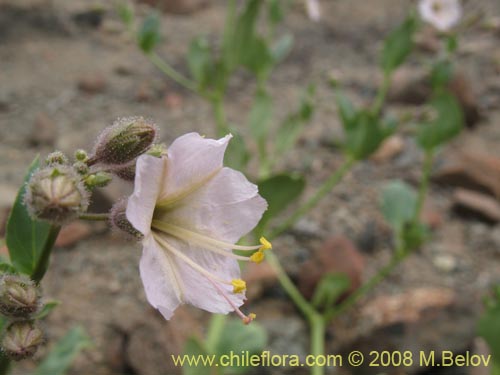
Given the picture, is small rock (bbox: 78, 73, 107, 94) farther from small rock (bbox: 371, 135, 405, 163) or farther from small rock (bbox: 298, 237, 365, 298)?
small rock (bbox: 298, 237, 365, 298)

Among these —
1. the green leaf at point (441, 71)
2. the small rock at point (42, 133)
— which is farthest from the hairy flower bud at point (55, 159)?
the small rock at point (42, 133)

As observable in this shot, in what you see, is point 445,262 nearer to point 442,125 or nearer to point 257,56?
point 442,125

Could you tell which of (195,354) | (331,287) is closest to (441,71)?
(331,287)

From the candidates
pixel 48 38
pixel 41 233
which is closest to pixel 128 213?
pixel 41 233

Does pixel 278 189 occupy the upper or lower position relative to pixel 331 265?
upper

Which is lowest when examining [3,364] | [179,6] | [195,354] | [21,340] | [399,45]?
[179,6]
